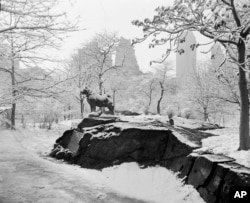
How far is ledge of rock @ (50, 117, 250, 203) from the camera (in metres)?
5.51

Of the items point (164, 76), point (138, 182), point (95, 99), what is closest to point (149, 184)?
point (138, 182)

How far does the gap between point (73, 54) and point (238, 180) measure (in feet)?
90.7

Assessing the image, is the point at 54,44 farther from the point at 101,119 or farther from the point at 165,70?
the point at 165,70

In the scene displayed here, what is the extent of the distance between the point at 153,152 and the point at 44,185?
3.94m

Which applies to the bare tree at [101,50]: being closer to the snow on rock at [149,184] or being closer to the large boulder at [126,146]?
the large boulder at [126,146]

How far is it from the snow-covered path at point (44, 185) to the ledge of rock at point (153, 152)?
1.24m

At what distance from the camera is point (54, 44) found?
6965mm

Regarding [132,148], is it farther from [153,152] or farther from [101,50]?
[101,50]

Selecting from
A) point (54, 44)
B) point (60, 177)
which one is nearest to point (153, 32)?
point (54, 44)

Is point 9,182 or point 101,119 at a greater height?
point 101,119

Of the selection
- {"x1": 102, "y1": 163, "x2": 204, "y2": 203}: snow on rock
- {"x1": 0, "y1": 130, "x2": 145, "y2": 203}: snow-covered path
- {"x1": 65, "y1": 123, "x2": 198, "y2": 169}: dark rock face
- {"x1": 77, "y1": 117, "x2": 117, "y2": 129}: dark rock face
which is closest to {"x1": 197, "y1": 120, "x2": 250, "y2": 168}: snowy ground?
{"x1": 65, "y1": 123, "x2": 198, "y2": 169}: dark rock face

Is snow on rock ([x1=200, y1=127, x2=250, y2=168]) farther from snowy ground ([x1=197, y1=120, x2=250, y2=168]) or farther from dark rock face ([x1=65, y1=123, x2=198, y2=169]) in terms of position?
dark rock face ([x1=65, y1=123, x2=198, y2=169])

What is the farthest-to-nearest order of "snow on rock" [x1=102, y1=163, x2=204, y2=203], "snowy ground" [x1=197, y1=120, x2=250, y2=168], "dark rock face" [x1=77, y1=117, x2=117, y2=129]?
"dark rock face" [x1=77, y1=117, x2=117, y2=129]
"snow on rock" [x1=102, y1=163, x2=204, y2=203]
"snowy ground" [x1=197, y1=120, x2=250, y2=168]

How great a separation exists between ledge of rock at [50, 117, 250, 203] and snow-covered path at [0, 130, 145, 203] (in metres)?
1.24
